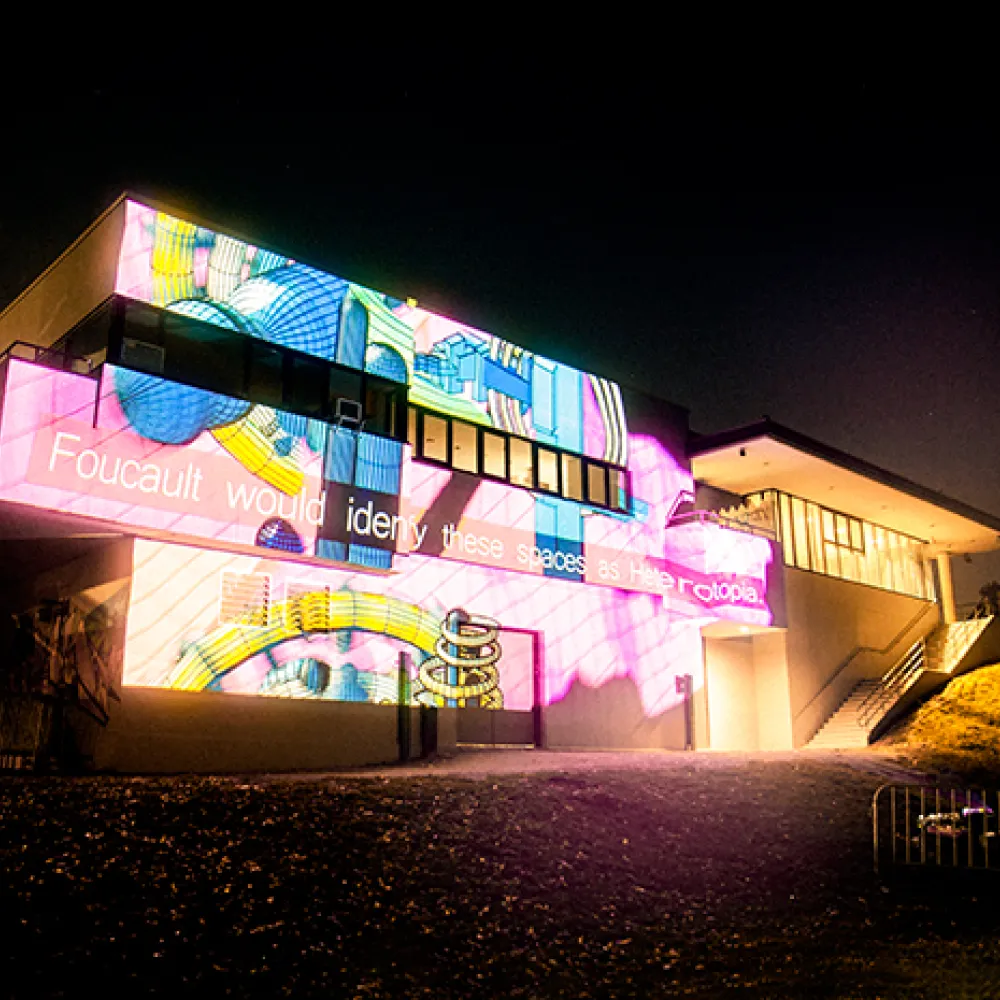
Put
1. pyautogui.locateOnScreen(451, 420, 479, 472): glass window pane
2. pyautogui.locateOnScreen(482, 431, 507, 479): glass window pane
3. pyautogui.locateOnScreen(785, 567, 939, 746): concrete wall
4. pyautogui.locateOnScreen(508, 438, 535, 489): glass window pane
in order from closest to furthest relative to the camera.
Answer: pyautogui.locateOnScreen(451, 420, 479, 472): glass window pane
pyautogui.locateOnScreen(482, 431, 507, 479): glass window pane
pyautogui.locateOnScreen(508, 438, 535, 489): glass window pane
pyautogui.locateOnScreen(785, 567, 939, 746): concrete wall

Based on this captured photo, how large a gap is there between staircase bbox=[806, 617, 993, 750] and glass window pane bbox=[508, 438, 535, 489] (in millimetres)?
10671

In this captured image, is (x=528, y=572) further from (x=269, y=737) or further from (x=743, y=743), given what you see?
(x=743, y=743)

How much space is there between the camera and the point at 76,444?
14055 mm

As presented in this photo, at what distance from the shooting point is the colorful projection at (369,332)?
632 inches

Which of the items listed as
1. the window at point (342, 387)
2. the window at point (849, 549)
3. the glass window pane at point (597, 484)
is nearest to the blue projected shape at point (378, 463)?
the window at point (342, 387)

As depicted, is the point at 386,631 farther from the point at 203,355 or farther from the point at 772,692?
the point at 772,692

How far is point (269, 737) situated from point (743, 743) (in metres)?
15.0

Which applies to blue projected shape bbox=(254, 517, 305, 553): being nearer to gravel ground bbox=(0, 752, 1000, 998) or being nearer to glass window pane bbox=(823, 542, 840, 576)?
gravel ground bbox=(0, 752, 1000, 998)

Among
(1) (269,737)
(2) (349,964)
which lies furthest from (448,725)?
(2) (349,964)

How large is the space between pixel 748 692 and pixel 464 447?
11.7m

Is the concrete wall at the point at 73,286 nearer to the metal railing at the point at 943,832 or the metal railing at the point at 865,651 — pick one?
the metal railing at the point at 943,832

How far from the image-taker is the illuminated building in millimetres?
14867

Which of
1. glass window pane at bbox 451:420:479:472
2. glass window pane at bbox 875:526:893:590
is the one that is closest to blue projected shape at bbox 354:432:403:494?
glass window pane at bbox 451:420:479:472

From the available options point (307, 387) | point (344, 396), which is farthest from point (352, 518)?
point (307, 387)
